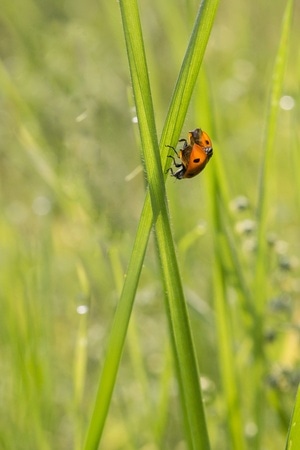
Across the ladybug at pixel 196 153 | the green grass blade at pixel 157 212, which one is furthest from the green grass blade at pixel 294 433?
the ladybug at pixel 196 153

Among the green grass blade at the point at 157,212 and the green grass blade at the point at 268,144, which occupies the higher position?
the green grass blade at the point at 268,144

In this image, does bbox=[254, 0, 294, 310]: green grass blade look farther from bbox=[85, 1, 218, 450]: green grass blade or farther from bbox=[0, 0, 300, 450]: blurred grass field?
bbox=[85, 1, 218, 450]: green grass blade

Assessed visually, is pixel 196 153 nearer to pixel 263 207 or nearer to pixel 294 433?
pixel 263 207

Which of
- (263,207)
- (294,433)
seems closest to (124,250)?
(263,207)

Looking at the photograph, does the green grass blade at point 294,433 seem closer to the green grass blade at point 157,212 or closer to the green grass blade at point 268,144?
the green grass blade at point 157,212

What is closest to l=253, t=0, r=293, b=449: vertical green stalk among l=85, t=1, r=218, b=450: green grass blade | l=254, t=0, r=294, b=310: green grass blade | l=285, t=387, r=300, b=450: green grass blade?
l=254, t=0, r=294, b=310: green grass blade

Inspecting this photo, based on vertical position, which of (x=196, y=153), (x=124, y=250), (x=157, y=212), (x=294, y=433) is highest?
(x=124, y=250)

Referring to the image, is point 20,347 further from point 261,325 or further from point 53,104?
point 53,104

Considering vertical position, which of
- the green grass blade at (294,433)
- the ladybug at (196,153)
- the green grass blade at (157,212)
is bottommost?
the green grass blade at (294,433)

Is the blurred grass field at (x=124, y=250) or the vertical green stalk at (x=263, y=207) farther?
the blurred grass field at (x=124, y=250)
